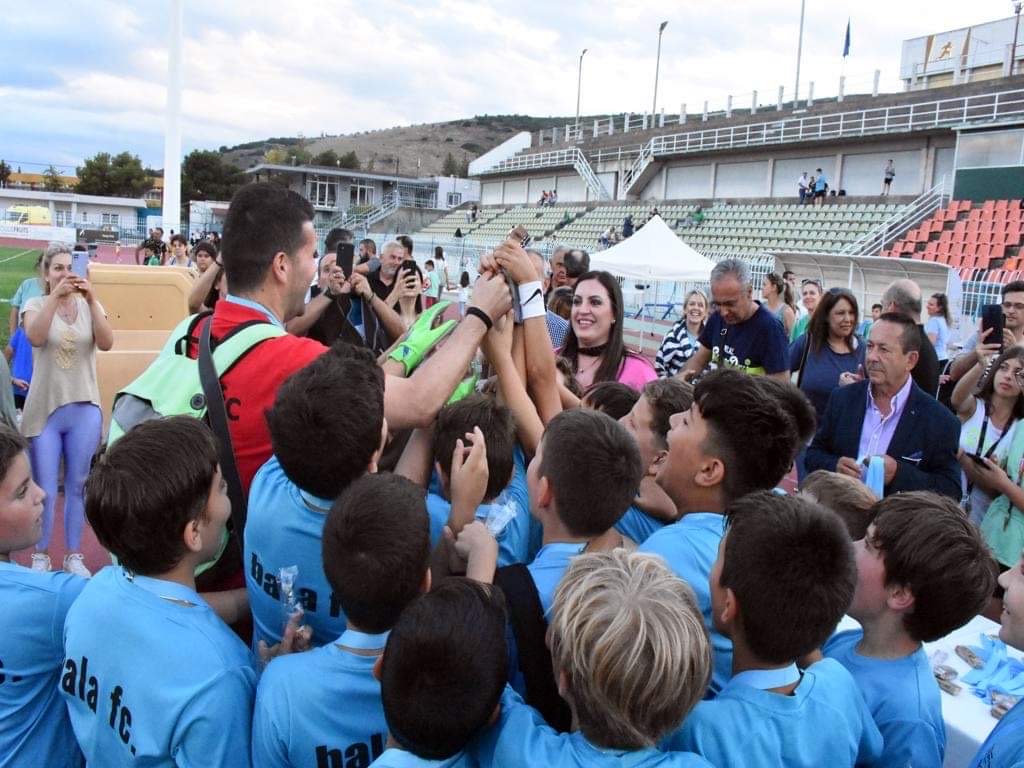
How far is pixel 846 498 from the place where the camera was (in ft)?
8.45

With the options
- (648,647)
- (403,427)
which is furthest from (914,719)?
(403,427)

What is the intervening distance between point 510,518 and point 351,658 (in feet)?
2.47

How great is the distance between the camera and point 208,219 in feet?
164

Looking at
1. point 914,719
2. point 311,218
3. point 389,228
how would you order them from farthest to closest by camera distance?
1. point 389,228
2. point 311,218
3. point 914,719

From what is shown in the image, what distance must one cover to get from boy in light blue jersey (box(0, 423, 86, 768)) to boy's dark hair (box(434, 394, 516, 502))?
100cm

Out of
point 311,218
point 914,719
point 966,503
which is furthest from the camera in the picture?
point 966,503

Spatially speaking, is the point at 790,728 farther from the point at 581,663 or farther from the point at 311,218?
the point at 311,218

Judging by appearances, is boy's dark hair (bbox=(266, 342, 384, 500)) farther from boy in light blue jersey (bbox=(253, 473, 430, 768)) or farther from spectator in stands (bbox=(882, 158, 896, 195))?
spectator in stands (bbox=(882, 158, 896, 195))

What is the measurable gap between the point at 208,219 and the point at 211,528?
52.9 meters

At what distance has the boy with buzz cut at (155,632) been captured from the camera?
1.62 metres

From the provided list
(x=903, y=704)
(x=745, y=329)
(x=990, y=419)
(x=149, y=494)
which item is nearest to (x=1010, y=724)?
(x=903, y=704)

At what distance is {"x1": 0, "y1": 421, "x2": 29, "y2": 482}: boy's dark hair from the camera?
6.33 feet

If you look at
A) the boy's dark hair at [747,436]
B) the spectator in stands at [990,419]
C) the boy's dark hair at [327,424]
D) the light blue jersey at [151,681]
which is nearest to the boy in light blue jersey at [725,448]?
the boy's dark hair at [747,436]

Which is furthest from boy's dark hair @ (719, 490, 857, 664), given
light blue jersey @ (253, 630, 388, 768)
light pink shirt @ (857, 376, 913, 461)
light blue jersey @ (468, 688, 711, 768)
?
light pink shirt @ (857, 376, 913, 461)
